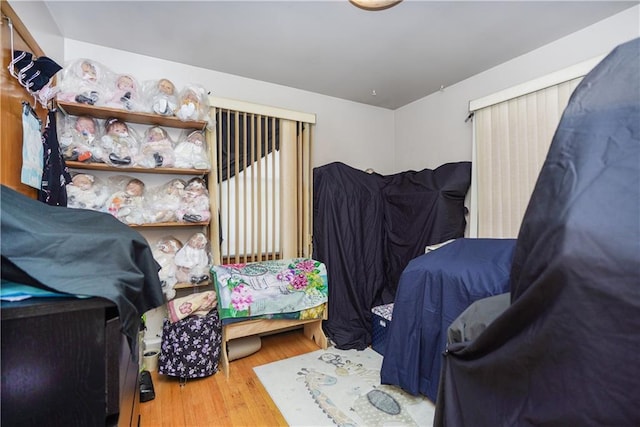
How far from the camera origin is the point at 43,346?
0.60m

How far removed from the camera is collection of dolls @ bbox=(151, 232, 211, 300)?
7.27 ft

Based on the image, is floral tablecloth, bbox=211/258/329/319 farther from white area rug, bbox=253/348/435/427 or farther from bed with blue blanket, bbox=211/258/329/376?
white area rug, bbox=253/348/435/427

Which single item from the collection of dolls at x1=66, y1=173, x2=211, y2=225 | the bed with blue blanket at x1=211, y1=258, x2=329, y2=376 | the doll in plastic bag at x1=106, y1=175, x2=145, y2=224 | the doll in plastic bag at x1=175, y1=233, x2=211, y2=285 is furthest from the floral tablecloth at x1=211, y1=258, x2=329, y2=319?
the doll in plastic bag at x1=106, y1=175, x2=145, y2=224

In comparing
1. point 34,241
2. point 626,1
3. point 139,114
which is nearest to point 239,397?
point 34,241

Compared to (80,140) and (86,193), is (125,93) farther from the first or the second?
(86,193)

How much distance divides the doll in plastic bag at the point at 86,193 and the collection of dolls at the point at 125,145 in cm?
13

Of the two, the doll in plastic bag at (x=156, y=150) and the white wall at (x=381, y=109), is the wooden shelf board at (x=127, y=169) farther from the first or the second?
the white wall at (x=381, y=109)

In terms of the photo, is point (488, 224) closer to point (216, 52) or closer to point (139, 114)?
point (216, 52)

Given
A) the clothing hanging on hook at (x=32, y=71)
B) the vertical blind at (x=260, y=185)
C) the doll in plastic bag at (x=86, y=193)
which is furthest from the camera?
the vertical blind at (x=260, y=185)

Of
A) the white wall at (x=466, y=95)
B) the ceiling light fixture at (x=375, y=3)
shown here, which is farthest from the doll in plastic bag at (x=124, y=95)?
the white wall at (x=466, y=95)

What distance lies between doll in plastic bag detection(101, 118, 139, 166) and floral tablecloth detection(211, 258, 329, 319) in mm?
983

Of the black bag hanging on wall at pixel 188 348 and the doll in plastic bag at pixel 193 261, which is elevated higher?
the doll in plastic bag at pixel 193 261

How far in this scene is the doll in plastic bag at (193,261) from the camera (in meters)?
2.25

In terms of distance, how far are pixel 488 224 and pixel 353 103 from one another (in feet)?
6.20
